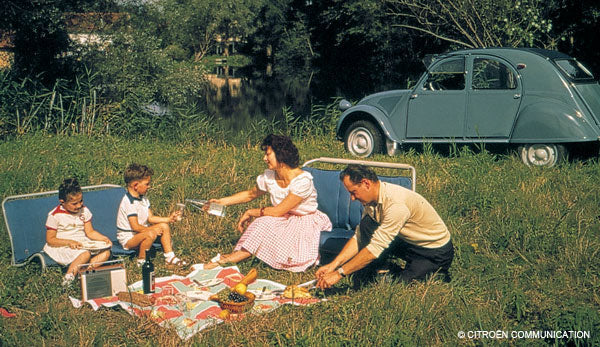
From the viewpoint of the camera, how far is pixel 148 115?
14.4 metres

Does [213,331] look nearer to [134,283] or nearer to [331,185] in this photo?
[134,283]

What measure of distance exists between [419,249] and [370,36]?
62.7ft

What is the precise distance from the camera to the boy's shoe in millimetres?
5387

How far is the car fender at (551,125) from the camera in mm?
9297

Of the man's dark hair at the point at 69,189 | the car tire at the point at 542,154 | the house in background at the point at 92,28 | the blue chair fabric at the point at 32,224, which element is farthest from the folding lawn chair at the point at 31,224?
the house in background at the point at 92,28

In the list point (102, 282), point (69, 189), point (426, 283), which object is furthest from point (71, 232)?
point (426, 283)

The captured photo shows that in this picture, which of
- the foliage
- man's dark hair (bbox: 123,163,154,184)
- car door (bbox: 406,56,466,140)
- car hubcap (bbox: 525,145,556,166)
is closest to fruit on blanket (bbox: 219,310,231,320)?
man's dark hair (bbox: 123,163,154,184)

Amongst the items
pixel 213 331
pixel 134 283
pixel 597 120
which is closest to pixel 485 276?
pixel 213 331

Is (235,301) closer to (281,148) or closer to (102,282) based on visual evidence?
(102,282)

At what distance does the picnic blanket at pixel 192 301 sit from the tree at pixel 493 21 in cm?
1017

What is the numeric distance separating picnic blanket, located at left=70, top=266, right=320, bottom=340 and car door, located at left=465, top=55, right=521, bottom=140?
5558 millimetres

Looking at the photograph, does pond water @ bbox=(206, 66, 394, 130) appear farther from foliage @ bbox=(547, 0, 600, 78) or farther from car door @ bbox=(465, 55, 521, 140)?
car door @ bbox=(465, 55, 521, 140)

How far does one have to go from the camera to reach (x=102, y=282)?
5.12 meters

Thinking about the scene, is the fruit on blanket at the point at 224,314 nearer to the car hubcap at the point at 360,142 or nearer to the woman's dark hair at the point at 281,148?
the woman's dark hair at the point at 281,148
